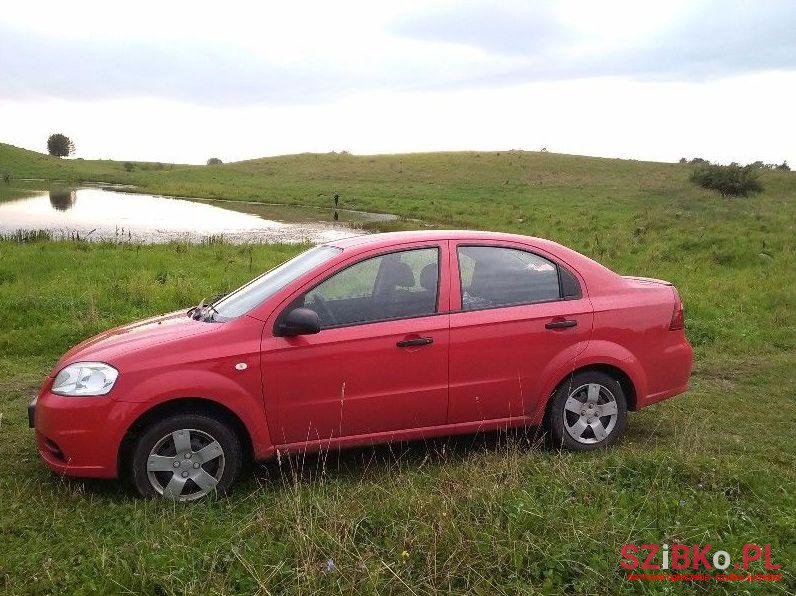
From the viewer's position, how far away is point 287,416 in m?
4.69

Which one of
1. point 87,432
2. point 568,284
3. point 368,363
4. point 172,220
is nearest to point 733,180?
point 172,220

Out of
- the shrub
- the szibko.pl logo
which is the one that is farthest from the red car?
the shrub

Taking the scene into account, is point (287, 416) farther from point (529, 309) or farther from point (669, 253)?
point (669, 253)

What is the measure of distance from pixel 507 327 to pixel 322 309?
132 centimetres

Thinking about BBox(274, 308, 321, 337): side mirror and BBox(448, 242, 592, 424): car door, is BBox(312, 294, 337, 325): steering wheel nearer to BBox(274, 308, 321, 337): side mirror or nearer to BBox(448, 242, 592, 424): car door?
BBox(274, 308, 321, 337): side mirror

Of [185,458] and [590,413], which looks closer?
[185,458]

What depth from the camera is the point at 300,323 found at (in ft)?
14.9

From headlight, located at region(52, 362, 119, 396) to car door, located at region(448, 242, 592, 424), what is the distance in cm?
223

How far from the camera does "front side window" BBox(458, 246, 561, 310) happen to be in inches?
204

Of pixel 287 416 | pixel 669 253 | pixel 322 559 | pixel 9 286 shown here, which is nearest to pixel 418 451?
pixel 287 416

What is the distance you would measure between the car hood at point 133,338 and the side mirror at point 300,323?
50 centimetres

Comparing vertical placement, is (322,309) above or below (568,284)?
below

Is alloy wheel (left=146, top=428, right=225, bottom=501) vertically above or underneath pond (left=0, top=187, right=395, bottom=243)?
underneath

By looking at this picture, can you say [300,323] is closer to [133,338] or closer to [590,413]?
[133,338]
